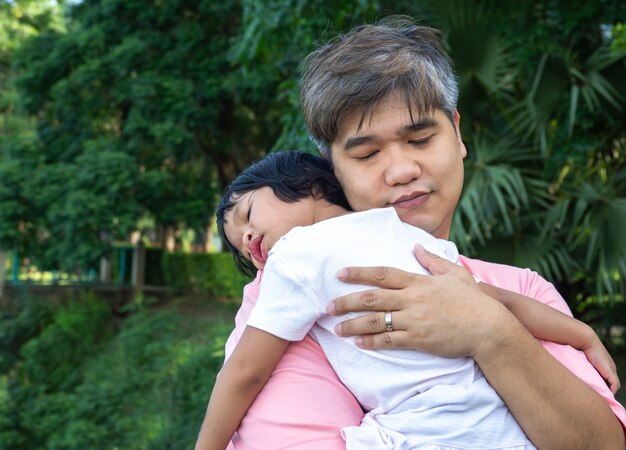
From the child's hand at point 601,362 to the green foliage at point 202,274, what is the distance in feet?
51.1

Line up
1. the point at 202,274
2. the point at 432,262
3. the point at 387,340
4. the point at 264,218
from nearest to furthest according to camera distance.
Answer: the point at 387,340 < the point at 432,262 < the point at 264,218 < the point at 202,274

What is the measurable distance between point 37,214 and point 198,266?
597cm

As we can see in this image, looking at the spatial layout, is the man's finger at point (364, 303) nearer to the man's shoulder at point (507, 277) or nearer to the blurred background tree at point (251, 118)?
the man's shoulder at point (507, 277)

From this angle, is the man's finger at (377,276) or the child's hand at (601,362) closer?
the man's finger at (377,276)

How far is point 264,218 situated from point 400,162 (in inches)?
14.4

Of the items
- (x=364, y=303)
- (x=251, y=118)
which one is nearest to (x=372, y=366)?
(x=364, y=303)

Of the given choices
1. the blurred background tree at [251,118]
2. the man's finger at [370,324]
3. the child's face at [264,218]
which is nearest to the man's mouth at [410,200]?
the child's face at [264,218]

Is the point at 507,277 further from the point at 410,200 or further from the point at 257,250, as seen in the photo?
the point at 257,250

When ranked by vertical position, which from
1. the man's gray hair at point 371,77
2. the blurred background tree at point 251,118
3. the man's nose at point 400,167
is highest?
the blurred background tree at point 251,118

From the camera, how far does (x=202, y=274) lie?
19328 mm

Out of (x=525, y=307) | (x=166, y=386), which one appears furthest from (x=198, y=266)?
(x=525, y=307)

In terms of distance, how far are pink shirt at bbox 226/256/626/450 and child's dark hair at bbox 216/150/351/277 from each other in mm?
376

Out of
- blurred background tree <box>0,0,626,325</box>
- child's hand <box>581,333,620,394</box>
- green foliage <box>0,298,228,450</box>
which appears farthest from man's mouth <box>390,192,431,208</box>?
green foliage <box>0,298,228,450</box>

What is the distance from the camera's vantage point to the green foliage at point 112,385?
25.5 feet
